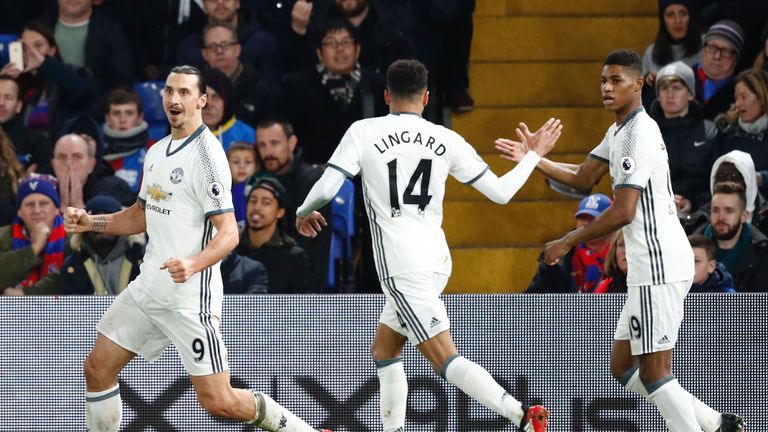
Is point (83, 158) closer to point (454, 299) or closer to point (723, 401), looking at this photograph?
point (454, 299)

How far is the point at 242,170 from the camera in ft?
35.7

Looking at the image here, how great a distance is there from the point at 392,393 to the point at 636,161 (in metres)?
1.79

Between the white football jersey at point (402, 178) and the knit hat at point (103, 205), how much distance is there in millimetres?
3427

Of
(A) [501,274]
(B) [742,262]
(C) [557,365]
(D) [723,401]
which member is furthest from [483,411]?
(A) [501,274]

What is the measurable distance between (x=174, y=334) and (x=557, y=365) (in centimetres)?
255

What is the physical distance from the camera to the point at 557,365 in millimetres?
8578

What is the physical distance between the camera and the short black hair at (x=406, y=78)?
7.29 meters

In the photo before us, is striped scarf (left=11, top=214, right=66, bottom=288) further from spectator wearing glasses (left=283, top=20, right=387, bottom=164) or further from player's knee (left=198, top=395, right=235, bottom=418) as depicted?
player's knee (left=198, top=395, right=235, bottom=418)

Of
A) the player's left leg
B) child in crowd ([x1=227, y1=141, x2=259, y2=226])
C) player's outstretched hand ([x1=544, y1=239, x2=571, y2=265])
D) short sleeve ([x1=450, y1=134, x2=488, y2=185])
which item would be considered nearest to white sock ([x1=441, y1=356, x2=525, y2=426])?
player's outstretched hand ([x1=544, y1=239, x2=571, y2=265])

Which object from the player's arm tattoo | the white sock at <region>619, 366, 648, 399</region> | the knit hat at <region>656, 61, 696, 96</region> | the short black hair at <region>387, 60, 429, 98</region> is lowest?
the white sock at <region>619, 366, 648, 399</region>

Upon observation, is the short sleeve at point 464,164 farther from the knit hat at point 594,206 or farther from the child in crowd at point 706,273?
the knit hat at point 594,206

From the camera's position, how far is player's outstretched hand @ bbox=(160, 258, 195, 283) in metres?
6.65

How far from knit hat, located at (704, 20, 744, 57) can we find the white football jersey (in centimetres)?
444

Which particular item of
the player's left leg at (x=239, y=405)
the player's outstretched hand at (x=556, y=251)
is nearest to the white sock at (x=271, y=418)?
the player's left leg at (x=239, y=405)
